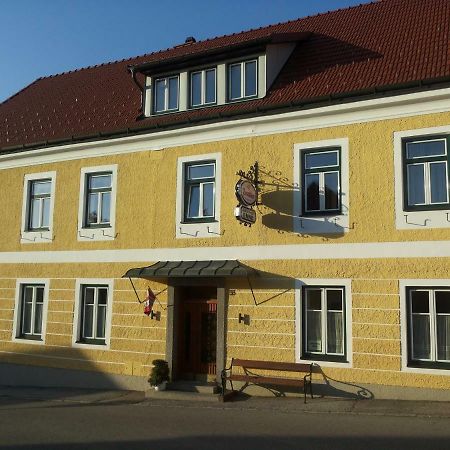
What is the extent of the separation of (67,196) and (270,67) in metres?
6.93

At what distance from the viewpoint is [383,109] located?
1229cm

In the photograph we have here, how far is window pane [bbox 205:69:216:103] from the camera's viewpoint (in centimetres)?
1512

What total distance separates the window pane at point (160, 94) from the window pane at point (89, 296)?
5.48 metres

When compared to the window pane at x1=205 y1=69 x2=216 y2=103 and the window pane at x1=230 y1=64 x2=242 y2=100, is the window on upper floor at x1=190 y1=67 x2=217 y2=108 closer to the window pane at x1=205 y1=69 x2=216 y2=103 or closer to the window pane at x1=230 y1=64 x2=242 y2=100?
the window pane at x1=205 y1=69 x2=216 y2=103

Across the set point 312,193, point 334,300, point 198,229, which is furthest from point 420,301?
point 198,229

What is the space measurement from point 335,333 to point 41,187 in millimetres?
10073

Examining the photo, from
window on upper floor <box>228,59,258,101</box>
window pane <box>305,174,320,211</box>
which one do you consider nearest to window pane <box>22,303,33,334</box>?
window on upper floor <box>228,59,258,101</box>

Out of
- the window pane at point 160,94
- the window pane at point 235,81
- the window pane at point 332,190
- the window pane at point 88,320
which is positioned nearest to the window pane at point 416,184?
the window pane at point 332,190

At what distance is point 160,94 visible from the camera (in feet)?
52.7

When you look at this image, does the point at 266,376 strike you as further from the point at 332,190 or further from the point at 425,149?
the point at 425,149

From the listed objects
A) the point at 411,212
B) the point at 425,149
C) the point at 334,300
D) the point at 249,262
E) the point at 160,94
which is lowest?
the point at 334,300

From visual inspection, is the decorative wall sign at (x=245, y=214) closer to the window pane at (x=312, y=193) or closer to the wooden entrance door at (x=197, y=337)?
the window pane at (x=312, y=193)

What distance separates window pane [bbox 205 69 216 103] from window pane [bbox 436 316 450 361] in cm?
802

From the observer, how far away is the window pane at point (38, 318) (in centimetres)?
1645
